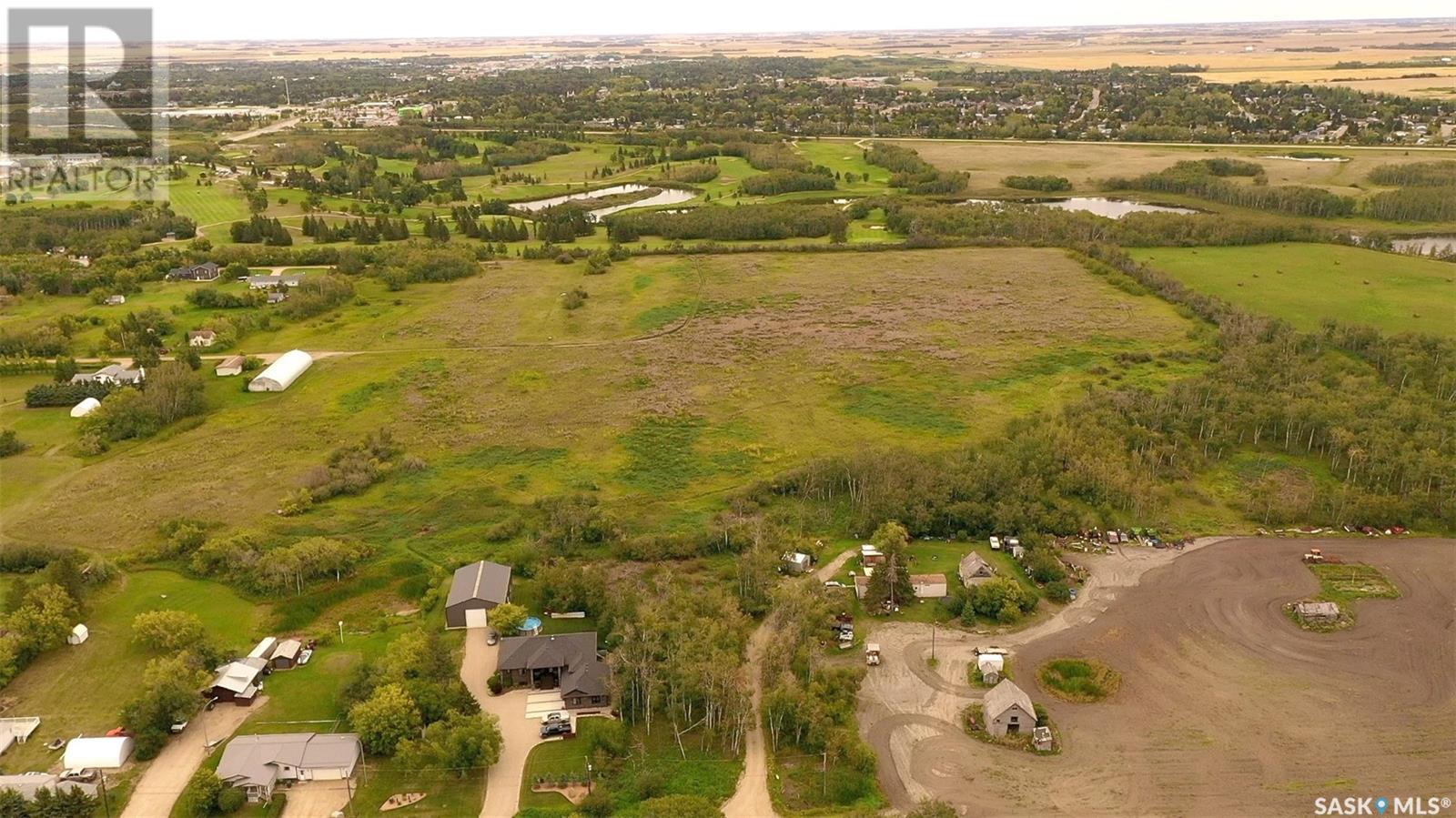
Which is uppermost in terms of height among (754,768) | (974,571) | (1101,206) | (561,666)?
(1101,206)

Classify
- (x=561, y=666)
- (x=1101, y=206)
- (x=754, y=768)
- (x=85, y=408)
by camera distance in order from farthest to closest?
(x=1101, y=206), (x=85, y=408), (x=561, y=666), (x=754, y=768)

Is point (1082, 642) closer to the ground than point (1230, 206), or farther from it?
closer to the ground

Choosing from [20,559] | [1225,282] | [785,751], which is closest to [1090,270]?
[1225,282]

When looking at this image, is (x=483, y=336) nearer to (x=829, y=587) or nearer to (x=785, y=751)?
(x=829, y=587)

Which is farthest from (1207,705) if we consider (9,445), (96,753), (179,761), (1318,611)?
(9,445)

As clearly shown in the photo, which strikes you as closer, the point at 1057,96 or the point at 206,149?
the point at 206,149

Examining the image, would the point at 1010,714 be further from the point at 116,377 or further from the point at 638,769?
the point at 116,377

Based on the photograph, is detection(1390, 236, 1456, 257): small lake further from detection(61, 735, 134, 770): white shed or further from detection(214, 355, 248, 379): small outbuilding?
detection(61, 735, 134, 770): white shed
